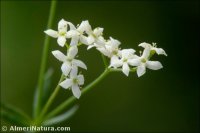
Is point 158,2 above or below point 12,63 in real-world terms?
above

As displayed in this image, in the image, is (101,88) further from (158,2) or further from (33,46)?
(158,2)

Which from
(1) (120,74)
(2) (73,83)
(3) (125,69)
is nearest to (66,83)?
(2) (73,83)

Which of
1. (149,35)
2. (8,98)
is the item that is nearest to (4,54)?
(8,98)

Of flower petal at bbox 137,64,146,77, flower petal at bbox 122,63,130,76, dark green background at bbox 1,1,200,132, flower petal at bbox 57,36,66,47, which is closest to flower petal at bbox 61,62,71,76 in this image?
flower petal at bbox 57,36,66,47

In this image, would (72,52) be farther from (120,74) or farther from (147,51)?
(120,74)

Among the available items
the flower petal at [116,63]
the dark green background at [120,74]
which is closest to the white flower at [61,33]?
the flower petal at [116,63]

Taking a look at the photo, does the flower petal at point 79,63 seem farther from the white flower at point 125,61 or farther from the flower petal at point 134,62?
the flower petal at point 134,62
